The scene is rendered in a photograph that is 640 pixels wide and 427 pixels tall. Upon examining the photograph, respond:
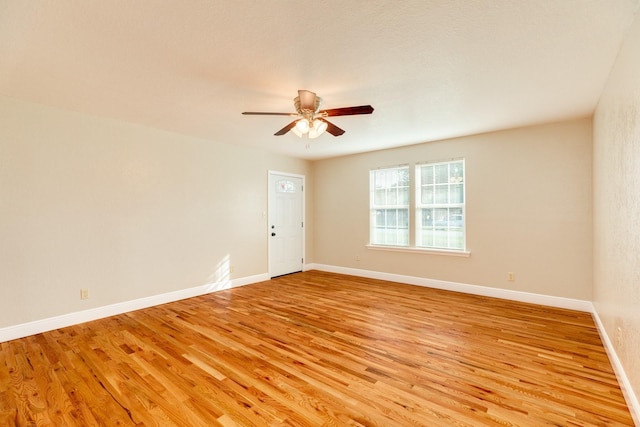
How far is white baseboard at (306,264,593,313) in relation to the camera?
3855 mm

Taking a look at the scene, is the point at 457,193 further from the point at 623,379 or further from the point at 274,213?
the point at 274,213

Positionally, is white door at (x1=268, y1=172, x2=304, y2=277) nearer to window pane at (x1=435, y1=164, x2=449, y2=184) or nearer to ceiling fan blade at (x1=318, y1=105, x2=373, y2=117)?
window pane at (x1=435, y1=164, x2=449, y2=184)

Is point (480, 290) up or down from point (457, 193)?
down

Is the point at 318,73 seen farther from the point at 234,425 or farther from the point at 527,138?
the point at 527,138

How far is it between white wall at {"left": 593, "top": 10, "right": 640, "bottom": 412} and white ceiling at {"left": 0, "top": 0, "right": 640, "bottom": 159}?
0.27 m

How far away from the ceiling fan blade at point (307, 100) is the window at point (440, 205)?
303cm

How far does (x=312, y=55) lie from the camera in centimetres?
227

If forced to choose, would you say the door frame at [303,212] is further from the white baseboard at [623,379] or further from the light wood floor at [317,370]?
the white baseboard at [623,379]

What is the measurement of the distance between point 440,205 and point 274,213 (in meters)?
3.10

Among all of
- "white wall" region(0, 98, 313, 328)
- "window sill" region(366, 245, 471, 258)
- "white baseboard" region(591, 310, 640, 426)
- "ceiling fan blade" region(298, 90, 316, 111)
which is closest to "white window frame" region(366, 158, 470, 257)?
"window sill" region(366, 245, 471, 258)

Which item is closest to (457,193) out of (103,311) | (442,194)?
(442,194)

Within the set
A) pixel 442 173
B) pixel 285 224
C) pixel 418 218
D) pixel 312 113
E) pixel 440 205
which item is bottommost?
pixel 285 224

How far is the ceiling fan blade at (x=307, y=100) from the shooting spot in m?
2.60

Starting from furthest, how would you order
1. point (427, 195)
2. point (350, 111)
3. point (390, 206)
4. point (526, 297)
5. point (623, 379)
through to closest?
point (390, 206) → point (427, 195) → point (526, 297) → point (350, 111) → point (623, 379)
